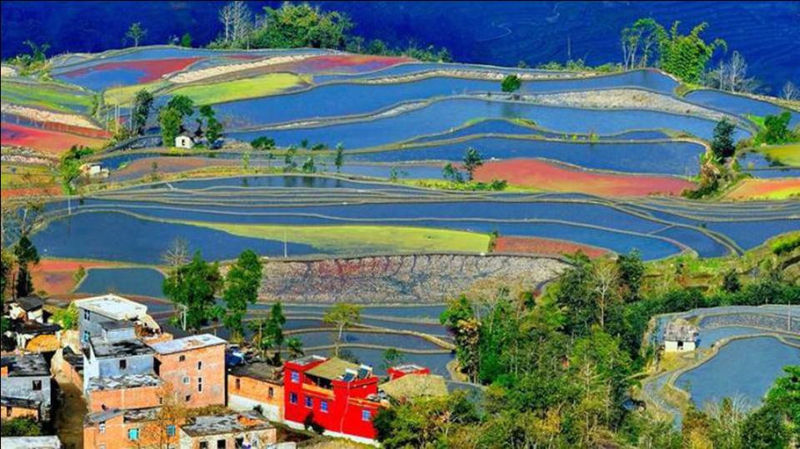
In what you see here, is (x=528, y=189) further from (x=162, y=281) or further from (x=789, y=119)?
(x=162, y=281)

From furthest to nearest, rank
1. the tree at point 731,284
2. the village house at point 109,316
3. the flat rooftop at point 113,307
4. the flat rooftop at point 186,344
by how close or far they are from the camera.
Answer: the tree at point 731,284 < the flat rooftop at point 113,307 < the village house at point 109,316 < the flat rooftop at point 186,344

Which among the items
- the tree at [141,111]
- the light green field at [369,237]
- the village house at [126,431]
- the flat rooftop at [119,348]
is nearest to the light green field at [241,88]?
the tree at [141,111]

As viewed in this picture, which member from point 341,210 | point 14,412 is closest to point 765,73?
point 341,210

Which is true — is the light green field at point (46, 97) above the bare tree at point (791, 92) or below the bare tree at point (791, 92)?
below

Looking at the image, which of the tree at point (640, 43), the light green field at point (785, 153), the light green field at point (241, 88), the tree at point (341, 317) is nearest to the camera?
the tree at point (341, 317)

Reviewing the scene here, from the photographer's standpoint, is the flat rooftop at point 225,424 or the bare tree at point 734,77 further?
the bare tree at point 734,77

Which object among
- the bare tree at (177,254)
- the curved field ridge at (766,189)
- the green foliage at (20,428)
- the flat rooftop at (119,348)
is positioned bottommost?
the green foliage at (20,428)

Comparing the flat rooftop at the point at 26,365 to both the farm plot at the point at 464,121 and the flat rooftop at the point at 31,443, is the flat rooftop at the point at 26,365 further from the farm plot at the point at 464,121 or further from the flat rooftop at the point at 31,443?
the farm plot at the point at 464,121

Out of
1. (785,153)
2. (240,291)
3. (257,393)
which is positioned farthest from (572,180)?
(257,393)
